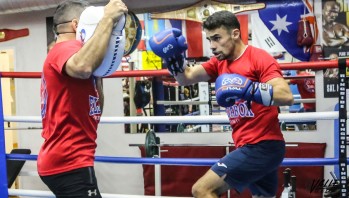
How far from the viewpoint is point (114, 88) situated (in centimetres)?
476

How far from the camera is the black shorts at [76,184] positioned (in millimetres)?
1662

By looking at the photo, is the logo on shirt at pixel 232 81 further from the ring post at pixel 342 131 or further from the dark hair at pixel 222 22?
the ring post at pixel 342 131

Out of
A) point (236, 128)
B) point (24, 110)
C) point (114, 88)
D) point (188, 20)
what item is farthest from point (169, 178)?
point (236, 128)

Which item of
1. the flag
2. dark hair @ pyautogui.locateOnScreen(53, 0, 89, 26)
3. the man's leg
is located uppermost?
the flag

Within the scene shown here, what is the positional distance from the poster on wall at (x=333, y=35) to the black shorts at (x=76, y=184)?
118 inches

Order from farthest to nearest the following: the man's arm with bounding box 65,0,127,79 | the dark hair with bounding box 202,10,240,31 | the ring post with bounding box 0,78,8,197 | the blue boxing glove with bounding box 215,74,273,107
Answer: the ring post with bounding box 0,78,8,197 < the dark hair with bounding box 202,10,240,31 < the blue boxing glove with bounding box 215,74,273,107 < the man's arm with bounding box 65,0,127,79

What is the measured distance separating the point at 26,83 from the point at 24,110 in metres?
0.32

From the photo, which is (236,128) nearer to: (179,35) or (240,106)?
(240,106)

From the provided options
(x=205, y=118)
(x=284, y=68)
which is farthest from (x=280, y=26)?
(x=205, y=118)

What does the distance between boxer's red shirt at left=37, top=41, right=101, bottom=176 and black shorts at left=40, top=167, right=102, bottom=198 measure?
0.02 m

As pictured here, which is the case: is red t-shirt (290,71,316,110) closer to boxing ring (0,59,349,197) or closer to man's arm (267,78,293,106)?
boxing ring (0,59,349,197)

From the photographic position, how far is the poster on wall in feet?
13.3

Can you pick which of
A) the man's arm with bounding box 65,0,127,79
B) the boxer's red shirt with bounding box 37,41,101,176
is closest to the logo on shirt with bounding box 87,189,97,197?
the boxer's red shirt with bounding box 37,41,101,176

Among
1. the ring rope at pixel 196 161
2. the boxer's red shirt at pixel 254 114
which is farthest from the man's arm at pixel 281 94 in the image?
the ring rope at pixel 196 161
